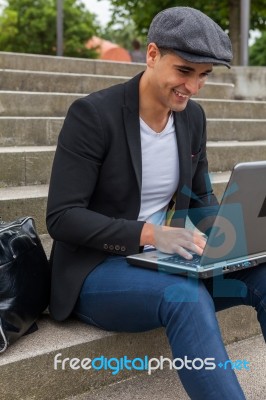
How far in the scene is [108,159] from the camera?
241 cm

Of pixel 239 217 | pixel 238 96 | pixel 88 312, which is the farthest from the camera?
pixel 238 96

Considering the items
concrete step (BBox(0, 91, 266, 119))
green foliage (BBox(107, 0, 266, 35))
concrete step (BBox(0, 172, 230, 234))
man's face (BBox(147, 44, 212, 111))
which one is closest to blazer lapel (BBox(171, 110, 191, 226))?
man's face (BBox(147, 44, 212, 111))

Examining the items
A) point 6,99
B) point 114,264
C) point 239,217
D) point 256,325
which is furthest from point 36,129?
point 239,217

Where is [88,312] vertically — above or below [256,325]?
above

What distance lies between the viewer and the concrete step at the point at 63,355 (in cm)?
231

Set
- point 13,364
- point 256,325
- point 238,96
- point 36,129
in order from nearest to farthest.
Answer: point 13,364, point 256,325, point 36,129, point 238,96

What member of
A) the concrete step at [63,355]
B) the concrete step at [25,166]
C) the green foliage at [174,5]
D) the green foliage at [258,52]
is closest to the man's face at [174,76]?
the concrete step at [63,355]

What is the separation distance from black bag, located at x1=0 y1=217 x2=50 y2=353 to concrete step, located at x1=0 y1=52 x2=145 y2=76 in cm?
411

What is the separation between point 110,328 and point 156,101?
34.6 inches

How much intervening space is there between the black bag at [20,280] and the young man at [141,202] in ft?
0.21

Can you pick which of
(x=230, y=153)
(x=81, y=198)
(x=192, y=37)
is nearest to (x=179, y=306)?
(x=81, y=198)

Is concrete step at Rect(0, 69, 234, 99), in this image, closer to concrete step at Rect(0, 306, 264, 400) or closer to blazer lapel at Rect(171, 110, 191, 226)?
blazer lapel at Rect(171, 110, 191, 226)

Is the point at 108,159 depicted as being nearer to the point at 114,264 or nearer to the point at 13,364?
the point at 114,264

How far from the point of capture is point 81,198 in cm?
233
